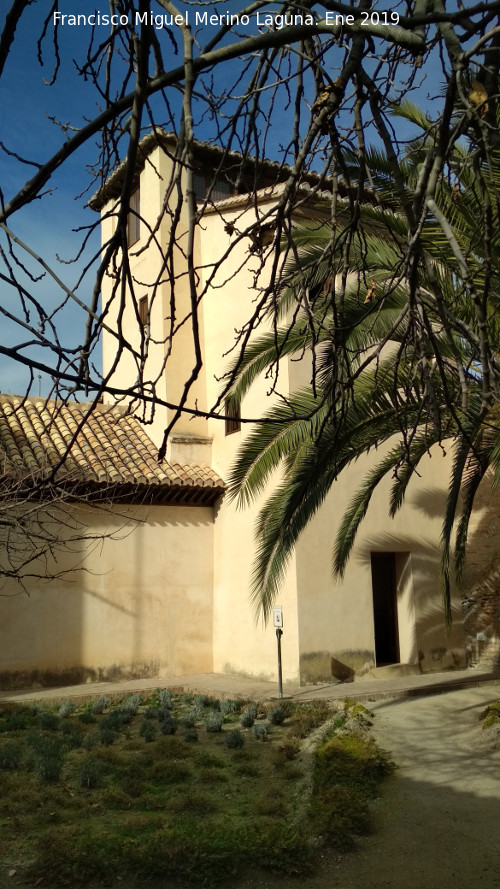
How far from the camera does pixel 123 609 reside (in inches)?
510

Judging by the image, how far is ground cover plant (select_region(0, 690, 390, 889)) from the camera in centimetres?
552

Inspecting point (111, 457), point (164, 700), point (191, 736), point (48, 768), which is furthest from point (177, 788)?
point (111, 457)

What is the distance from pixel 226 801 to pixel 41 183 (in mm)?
6127

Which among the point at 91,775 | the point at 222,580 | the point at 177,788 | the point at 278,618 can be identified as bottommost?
the point at 177,788

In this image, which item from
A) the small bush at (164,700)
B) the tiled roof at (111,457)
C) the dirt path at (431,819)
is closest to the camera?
the dirt path at (431,819)

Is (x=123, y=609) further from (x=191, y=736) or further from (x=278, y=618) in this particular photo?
(x=191, y=736)

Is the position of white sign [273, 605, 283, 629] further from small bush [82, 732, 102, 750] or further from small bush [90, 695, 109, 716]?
small bush [82, 732, 102, 750]

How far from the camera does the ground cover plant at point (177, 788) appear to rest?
552 centimetres

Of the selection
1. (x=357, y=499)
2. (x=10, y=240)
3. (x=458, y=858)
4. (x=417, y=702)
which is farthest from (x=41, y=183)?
(x=417, y=702)

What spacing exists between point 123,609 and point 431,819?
7409mm

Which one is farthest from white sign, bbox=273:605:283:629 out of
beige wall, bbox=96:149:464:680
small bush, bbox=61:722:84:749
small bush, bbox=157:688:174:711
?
small bush, bbox=61:722:84:749

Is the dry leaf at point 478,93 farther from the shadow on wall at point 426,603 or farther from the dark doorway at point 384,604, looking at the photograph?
the dark doorway at point 384,604

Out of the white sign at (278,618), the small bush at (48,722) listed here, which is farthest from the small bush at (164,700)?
the white sign at (278,618)

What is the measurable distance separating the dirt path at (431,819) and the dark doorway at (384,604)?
14.7ft
